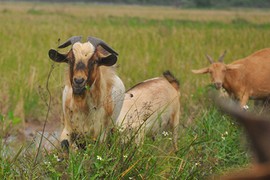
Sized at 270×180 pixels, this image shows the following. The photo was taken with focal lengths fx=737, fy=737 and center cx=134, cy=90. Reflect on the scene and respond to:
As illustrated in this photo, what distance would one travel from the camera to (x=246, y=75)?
11500 millimetres

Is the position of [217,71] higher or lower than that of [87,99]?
lower

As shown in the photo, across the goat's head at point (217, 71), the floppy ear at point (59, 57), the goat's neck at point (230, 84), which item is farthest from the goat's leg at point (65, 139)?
the goat's neck at point (230, 84)

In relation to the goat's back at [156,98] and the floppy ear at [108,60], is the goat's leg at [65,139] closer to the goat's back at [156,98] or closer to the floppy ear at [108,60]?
the floppy ear at [108,60]

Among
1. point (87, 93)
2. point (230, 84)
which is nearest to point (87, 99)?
point (87, 93)

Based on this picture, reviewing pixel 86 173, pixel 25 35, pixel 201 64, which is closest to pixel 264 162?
pixel 86 173

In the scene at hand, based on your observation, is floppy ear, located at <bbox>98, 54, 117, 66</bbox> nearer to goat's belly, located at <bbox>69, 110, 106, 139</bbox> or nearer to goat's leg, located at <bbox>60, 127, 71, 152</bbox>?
goat's belly, located at <bbox>69, 110, 106, 139</bbox>

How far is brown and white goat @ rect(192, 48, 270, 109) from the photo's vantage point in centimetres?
1087

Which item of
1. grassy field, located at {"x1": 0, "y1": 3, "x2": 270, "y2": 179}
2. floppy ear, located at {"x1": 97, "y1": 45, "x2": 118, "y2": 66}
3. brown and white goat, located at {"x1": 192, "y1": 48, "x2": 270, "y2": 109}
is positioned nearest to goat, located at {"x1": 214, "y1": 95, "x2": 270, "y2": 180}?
grassy field, located at {"x1": 0, "y1": 3, "x2": 270, "y2": 179}

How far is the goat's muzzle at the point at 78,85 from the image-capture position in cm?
545

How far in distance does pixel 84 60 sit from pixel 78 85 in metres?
0.31

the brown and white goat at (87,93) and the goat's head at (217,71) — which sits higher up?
the brown and white goat at (87,93)

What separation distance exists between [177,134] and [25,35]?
1359cm

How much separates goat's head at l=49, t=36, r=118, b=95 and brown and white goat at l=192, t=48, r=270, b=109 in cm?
473

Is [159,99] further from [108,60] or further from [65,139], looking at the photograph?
[65,139]
